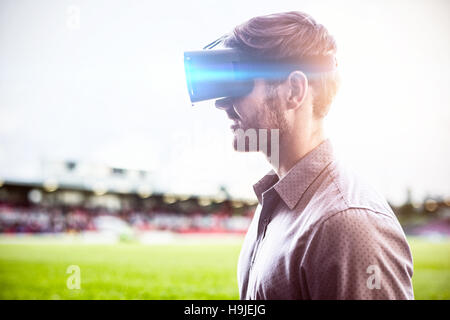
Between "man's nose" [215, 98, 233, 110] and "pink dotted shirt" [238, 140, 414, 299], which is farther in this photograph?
"man's nose" [215, 98, 233, 110]

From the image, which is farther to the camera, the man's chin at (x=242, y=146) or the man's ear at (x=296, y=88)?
the man's chin at (x=242, y=146)

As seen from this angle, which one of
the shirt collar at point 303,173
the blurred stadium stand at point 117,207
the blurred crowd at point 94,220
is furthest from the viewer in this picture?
the blurred stadium stand at point 117,207

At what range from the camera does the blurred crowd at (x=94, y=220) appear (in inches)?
837

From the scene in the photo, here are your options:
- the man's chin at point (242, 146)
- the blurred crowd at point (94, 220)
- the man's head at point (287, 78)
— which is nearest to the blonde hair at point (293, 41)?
the man's head at point (287, 78)

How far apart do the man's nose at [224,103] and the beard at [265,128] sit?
2.9 inches

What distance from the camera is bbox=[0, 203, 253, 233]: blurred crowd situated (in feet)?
69.7

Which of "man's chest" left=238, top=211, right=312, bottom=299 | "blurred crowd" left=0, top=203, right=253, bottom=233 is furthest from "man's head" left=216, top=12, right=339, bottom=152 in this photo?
"blurred crowd" left=0, top=203, right=253, bottom=233

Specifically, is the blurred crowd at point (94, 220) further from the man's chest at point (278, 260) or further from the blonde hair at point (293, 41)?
the blonde hair at point (293, 41)

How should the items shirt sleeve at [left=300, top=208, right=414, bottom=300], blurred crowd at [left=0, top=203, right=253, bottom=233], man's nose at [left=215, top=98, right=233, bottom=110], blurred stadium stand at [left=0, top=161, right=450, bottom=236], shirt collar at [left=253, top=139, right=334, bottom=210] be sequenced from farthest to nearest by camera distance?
blurred stadium stand at [left=0, top=161, right=450, bottom=236] < blurred crowd at [left=0, top=203, right=253, bottom=233] < man's nose at [left=215, top=98, right=233, bottom=110] < shirt collar at [left=253, top=139, right=334, bottom=210] < shirt sleeve at [left=300, top=208, right=414, bottom=300]

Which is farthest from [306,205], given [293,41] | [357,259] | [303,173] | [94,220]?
[94,220]

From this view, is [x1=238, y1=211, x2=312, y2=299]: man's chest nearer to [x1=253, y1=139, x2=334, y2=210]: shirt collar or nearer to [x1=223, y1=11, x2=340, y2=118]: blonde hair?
[x1=253, y1=139, x2=334, y2=210]: shirt collar
